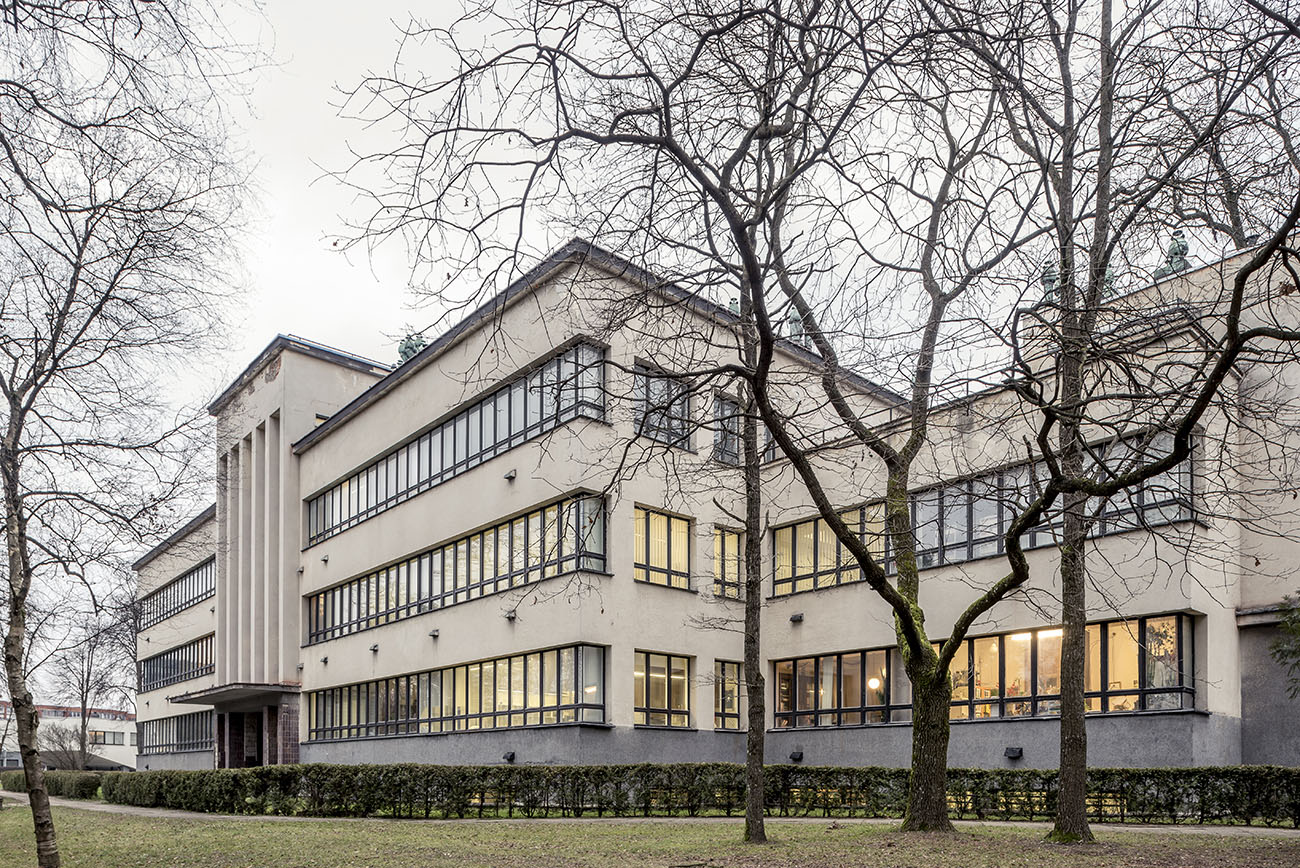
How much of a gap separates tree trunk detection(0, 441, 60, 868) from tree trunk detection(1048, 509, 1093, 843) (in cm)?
1178

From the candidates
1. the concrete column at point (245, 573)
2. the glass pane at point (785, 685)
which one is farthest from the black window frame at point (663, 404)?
the concrete column at point (245, 573)

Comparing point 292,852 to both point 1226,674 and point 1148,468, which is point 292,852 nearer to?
point 1148,468

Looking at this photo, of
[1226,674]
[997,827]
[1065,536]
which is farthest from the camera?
[1226,674]

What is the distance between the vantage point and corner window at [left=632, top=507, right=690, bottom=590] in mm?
26484

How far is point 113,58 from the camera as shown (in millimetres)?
7293

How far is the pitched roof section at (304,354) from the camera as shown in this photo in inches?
1551

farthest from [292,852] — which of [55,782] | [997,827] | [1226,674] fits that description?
[55,782]

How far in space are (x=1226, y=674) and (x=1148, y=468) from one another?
1576 cm

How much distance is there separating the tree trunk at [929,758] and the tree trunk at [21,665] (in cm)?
1037

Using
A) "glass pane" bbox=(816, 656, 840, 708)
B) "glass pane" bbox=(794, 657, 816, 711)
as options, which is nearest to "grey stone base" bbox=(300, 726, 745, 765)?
"glass pane" bbox=(794, 657, 816, 711)

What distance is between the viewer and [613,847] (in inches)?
564

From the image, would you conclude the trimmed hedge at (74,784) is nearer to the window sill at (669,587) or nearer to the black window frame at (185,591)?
the black window frame at (185,591)

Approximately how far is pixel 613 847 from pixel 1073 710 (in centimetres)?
624

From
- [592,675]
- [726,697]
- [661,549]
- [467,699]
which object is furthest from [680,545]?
[467,699]
